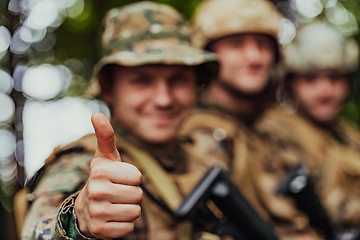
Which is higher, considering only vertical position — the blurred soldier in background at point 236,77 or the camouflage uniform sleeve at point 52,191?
the camouflage uniform sleeve at point 52,191

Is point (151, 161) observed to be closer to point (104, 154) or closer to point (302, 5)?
point (104, 154)

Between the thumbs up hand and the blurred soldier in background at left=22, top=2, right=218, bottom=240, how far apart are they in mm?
335

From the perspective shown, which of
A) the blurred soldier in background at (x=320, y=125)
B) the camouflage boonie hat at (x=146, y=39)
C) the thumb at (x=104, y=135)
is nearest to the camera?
the thumb at (x=104, y=135)

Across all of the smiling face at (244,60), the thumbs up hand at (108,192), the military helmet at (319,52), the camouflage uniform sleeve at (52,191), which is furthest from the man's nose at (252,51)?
the thumbs up hand at (108,192)

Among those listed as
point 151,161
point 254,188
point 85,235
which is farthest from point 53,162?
point 254,188

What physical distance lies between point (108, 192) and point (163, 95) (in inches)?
30.9

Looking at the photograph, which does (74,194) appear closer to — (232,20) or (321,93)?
(232,20)

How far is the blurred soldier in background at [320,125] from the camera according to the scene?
253 cm

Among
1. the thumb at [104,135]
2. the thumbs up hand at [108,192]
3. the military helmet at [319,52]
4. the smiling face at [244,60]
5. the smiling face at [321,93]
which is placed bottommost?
the smiling face at [321,93]

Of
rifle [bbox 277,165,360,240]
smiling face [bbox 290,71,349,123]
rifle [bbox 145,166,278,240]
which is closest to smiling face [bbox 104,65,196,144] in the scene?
rifle [bbox 145,166,278,240]

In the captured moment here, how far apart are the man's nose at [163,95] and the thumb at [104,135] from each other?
0.70 metres

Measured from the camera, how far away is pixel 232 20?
2475mm

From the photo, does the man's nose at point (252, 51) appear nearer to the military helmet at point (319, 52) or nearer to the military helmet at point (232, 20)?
the military helmet at point (232, 20)

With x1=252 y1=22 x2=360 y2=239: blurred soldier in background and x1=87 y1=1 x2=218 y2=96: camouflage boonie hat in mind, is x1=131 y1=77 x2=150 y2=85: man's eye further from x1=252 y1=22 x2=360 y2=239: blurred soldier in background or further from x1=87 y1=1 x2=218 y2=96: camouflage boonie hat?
x1=252 y1=22 x2=360 y2=239: blurred soldier in background
